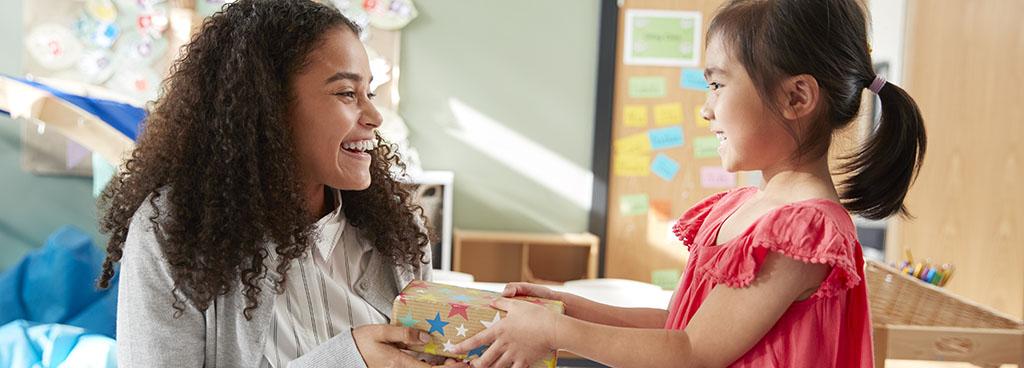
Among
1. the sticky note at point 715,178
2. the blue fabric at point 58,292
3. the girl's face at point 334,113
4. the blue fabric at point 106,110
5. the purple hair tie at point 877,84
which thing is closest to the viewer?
the purple hair tie at point 877,84

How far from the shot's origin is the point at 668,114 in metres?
3.69

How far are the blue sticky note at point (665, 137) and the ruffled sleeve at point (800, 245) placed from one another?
103 inches

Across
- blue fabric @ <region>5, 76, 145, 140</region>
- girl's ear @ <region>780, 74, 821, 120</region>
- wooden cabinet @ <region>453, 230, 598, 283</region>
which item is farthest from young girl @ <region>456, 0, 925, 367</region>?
wooden cabinet @ <region>453, 230, 598, 283</region>

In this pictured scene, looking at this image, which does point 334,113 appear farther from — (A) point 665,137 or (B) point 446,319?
(A) point 665,137

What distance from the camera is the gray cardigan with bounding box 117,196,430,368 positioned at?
44.2 inches

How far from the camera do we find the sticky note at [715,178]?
12.2 feet

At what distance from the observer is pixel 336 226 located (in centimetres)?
→ 135

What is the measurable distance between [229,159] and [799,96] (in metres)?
0.76

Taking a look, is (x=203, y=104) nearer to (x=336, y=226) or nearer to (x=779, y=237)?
(x=336, y=226)

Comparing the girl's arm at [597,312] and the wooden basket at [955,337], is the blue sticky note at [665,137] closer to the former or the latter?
the wooden basket at [955,337]

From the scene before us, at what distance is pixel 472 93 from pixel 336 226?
7.70ft

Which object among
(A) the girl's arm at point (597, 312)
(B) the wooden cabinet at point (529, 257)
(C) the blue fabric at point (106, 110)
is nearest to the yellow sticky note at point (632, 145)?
(B) the wooden cabinet at point (529, 257)

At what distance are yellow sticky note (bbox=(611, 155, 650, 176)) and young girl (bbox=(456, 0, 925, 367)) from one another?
2.52 meters

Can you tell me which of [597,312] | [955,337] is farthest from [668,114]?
A: [597,312]
